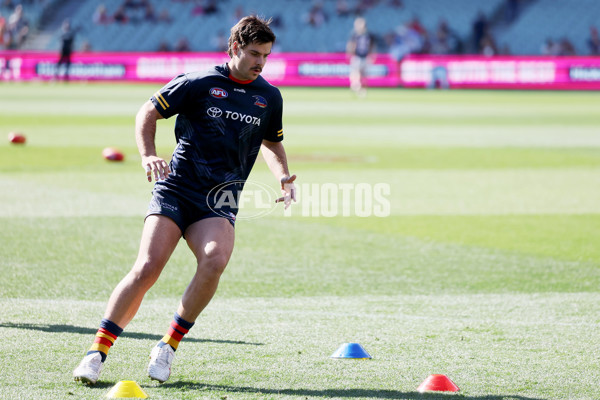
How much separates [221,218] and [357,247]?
4602mm

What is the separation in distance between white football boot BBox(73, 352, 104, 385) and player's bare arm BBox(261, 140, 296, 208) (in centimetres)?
147

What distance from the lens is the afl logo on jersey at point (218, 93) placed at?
18.5ft

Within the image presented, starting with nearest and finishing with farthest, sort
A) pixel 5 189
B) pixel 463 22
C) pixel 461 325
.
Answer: pixel 461 325
pixel 5 189
pixel 463 22

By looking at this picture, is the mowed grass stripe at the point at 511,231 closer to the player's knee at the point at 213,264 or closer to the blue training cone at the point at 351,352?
the blue training cone at the point at 351,352

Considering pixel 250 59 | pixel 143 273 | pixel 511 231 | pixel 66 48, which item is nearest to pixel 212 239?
pixel 143 273

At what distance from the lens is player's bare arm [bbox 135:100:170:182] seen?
5316 mm

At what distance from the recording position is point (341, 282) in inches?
329

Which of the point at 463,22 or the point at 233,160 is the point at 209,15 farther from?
the point at 233,160

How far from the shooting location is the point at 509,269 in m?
8.98

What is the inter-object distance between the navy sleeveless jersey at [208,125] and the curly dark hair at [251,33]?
0.88ft

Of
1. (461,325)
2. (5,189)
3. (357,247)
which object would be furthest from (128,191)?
(461,325)

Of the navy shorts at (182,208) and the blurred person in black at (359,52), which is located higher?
the blurred person in black at (359,52)

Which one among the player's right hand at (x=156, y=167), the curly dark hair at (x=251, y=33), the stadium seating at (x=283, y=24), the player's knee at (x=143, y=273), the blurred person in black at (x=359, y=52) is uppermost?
the stadium seating at (x=283, y=24)

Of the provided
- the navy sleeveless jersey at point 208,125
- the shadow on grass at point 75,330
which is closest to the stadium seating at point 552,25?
the shadow on grass at point 75,330
